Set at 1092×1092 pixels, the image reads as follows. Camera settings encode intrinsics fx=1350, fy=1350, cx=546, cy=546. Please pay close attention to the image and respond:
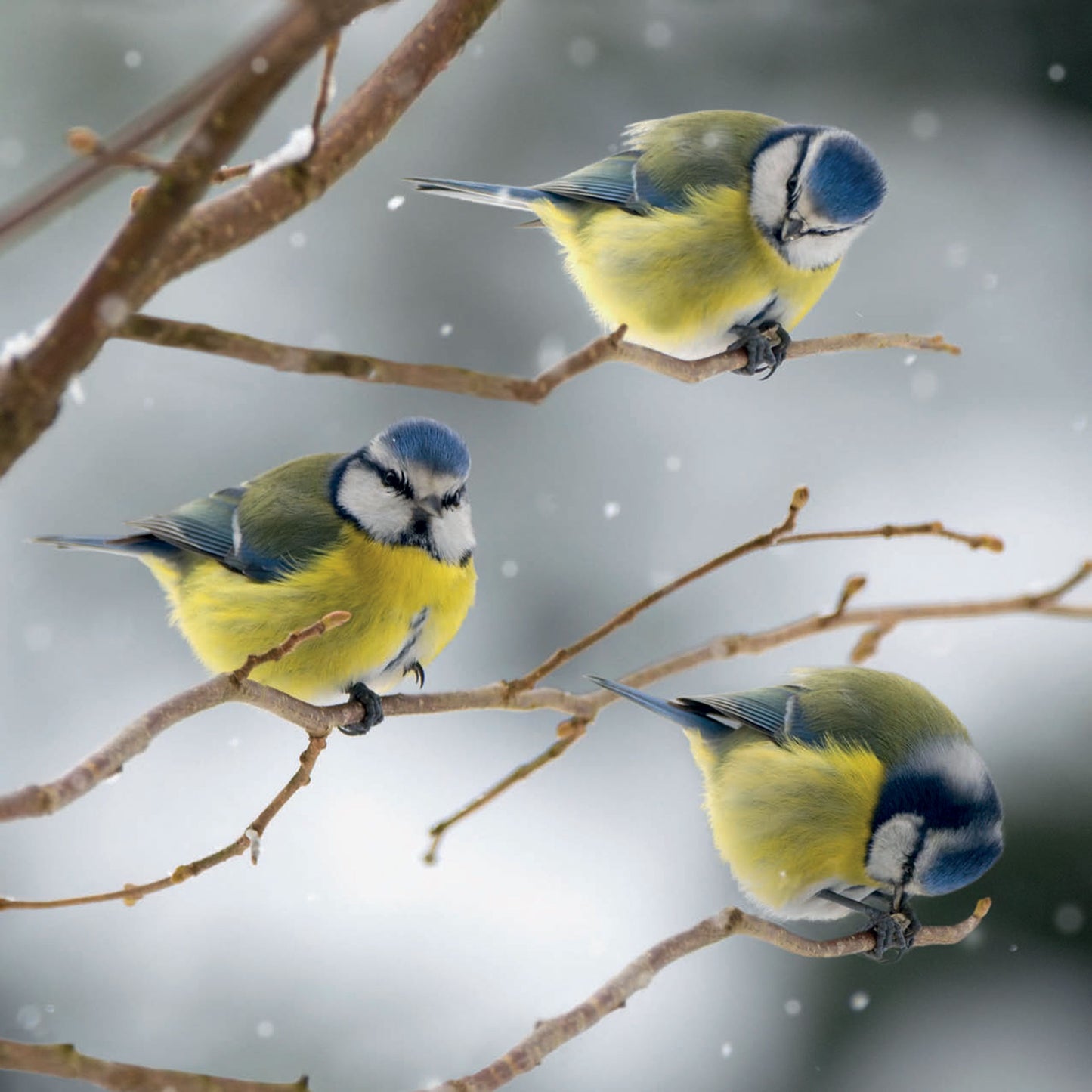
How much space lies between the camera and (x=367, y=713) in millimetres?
2137

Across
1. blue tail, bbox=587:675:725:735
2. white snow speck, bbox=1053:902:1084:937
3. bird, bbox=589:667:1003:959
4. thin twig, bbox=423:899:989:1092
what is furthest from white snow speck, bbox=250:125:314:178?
white snow speck, bbox=1053:902:1084:937

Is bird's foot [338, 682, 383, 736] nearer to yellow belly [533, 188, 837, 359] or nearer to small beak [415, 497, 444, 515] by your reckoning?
small beak [415, 497, 444, 515]

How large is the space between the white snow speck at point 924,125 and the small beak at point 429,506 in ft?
14.7

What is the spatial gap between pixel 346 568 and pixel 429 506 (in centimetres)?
19

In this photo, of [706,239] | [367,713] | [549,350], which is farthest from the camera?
[549,350]

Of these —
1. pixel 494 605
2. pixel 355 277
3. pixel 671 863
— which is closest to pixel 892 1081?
pixel 671 863

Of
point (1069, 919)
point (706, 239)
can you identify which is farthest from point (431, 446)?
point (1069, 919)

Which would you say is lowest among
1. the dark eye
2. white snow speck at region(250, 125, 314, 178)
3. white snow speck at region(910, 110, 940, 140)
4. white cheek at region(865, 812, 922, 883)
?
white snow speck at region(250, 125, 314, 178)

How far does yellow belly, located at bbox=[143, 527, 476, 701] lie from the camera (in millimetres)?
2352

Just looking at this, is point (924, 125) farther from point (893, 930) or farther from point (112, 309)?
point (112, 309)

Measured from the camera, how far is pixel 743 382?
18.6 feet

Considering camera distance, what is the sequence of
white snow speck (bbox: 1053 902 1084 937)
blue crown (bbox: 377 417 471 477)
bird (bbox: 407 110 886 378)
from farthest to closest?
white snow speck (bbox: 1053 902 1084 937), bird (bbox: 407 110 886 378), blue crown (bbox: 377 417 471 477)

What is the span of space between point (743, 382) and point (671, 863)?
6.74 feet

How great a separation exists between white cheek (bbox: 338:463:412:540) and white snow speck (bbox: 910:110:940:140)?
443cm
